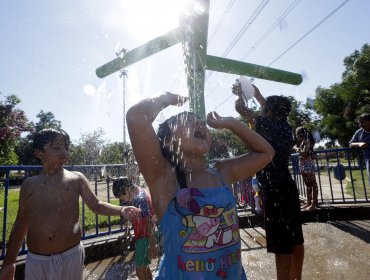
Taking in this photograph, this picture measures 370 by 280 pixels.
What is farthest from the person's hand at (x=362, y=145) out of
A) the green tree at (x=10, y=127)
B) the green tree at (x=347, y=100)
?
the green tree at (x=347, y=100)

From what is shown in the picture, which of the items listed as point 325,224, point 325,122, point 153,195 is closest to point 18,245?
point 153,195

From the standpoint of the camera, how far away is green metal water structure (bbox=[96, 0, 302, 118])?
3193mm

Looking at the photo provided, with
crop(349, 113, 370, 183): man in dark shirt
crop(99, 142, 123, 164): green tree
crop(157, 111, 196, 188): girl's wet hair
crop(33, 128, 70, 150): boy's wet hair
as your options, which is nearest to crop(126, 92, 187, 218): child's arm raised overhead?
crop(157, 111, 196, 188): girl's wet hair

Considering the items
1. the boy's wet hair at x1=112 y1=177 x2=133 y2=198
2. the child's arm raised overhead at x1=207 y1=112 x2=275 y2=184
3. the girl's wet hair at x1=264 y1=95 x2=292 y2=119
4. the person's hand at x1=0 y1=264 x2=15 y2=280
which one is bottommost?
the person's hand at x1=0 y1=264 x2=15 y2=280

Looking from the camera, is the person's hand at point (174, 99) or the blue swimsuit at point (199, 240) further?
the person's hand at point (174, 99)

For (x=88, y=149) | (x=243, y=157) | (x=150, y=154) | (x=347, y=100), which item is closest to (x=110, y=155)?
(x=88, y=149)

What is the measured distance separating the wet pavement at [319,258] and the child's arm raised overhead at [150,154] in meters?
2.76

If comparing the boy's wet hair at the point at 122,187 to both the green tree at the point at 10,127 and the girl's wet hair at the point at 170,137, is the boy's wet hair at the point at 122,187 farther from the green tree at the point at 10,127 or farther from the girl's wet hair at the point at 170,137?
the green tree at the point at 10,127

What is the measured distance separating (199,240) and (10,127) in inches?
668

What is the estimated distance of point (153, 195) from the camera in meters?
1.67

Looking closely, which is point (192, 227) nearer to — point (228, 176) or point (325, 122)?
point (228, 176)

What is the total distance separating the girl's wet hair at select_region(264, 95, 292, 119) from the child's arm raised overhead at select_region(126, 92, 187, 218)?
1.80 m

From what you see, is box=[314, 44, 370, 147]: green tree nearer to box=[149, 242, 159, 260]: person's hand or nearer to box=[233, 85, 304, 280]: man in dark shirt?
box=[233, 85, 304, 280]: man in dark shirt

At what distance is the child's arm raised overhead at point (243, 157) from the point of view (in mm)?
1948
